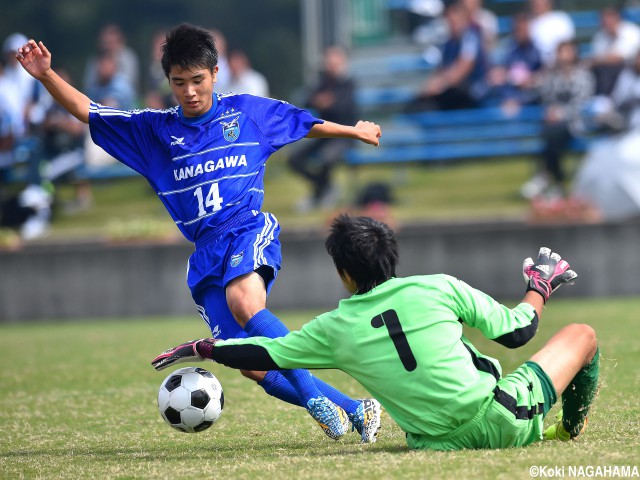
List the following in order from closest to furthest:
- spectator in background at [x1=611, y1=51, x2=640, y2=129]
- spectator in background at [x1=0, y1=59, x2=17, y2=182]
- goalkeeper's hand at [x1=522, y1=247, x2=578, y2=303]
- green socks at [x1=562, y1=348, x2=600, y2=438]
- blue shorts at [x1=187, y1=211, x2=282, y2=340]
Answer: goalkeeper's hand at [x1=522, y1=247, x2=578, y2=303]
green socks at [x1=562, y1=348, x2=600, y2=438]
blue shorts at [x1=187, y1=211, x2=282, y2=340]
spectator in background at [x1=611, y1=51, x2=640, y2=129]
spectator in background at [x1=0, y1=59, x2=17, y2=182]

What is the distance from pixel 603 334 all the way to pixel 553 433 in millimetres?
4446

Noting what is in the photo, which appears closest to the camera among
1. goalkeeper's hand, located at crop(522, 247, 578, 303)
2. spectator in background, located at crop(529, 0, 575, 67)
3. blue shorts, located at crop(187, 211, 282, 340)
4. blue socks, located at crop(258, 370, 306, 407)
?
goalkeeper's hand, located at crop(522, 247, 578, 303)

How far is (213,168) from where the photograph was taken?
6.00 m

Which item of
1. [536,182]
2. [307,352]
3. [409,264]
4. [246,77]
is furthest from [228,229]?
[246,77]

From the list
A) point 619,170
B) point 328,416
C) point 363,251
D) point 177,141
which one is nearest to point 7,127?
point 619,170

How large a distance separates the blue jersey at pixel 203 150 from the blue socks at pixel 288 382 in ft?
2.04

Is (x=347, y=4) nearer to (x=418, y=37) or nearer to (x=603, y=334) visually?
(x=418, y=37)

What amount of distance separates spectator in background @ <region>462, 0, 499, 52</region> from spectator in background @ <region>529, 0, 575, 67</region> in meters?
0.74

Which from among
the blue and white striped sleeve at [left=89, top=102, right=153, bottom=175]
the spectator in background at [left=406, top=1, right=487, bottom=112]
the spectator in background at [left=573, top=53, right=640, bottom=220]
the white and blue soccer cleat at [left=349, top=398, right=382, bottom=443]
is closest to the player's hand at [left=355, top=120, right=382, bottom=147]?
the blue and white striped sleeve at [left=89, top=102, right=153, bottom=175]

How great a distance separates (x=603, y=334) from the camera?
31.1 feet

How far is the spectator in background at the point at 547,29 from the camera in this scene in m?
16.8

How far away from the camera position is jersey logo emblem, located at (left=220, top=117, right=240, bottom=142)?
6098 millimetres

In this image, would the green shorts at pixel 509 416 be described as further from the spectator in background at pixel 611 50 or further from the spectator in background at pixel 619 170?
the spectator in background at pixel 611 50

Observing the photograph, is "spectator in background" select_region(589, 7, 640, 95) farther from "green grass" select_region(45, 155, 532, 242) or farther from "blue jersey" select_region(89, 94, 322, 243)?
"blue jersey" select_region(89, 94, 322, 243)
